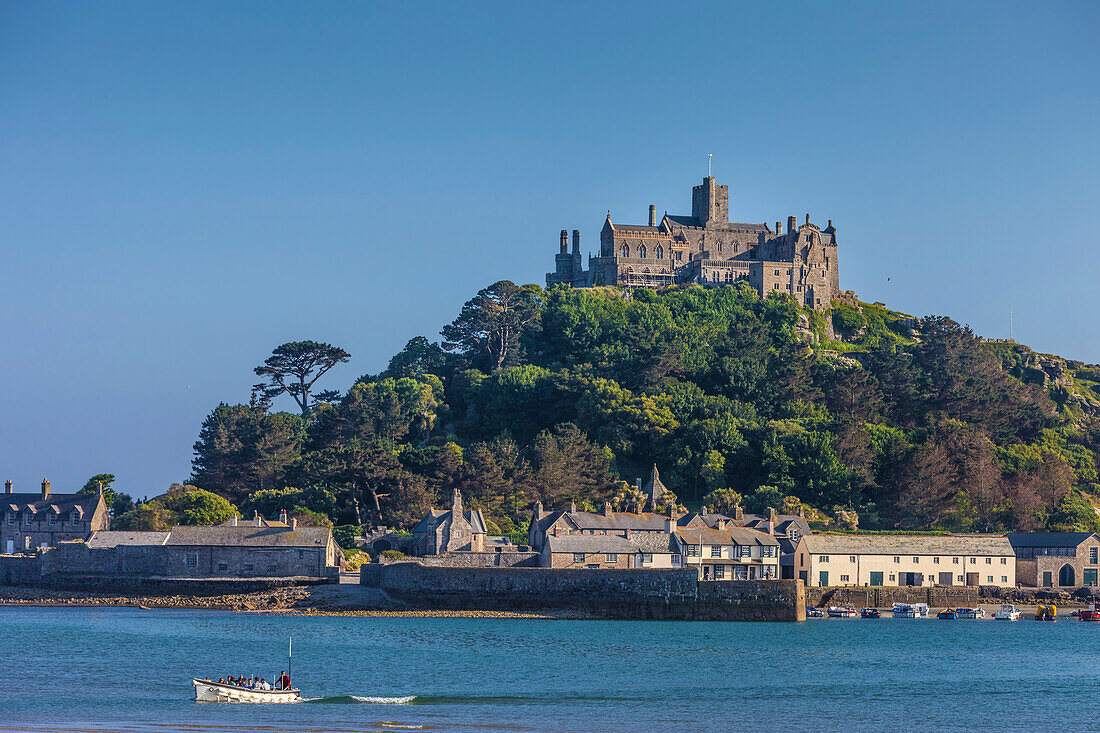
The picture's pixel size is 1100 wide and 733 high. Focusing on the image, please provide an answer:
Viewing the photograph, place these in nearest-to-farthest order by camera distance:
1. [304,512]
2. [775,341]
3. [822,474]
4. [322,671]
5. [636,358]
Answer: [322,671] < [304,512] < [822,474] < [636,358] < [775,341]

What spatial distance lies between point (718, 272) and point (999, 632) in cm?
5583

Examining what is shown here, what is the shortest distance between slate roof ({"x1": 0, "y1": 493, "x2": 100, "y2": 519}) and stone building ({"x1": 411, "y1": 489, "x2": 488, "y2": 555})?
1026 inches

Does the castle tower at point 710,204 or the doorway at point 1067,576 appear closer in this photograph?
the doorway at point 1067,576

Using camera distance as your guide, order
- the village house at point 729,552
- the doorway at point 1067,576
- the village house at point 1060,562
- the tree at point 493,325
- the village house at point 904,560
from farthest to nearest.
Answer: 1. the tree at point 493,325
2. the doorway at point 1067,576
3. the village house at point 1060,562
4. the village house at point 904,560
5. the village house at point 729,552

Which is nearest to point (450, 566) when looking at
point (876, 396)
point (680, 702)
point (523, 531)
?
point (523, 531)

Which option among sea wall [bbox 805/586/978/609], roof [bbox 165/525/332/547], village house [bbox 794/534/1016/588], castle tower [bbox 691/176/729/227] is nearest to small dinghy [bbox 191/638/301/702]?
roof [bbox 165/525/332/547]

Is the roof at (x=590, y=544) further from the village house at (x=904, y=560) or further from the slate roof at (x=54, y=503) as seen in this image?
the slate roof at (x=54, y=503)

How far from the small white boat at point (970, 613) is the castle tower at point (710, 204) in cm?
5403

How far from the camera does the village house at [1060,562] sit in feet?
233

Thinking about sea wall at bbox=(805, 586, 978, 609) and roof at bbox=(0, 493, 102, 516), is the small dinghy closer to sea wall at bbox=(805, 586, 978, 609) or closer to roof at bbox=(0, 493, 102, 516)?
sea wall at bbox=(805, 586, 978, 609)

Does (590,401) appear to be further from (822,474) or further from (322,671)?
(322,671)

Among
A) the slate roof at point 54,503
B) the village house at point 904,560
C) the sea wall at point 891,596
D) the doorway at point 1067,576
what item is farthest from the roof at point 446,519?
the doorway at point 1067,576

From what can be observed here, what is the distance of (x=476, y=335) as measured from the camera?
105 m

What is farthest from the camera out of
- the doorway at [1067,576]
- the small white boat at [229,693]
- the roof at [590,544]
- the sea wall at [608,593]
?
the doorway at [1067,576]
